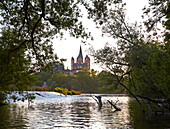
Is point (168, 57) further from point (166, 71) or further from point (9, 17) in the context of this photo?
point (9, 17)

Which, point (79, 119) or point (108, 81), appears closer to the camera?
point (79, 119)

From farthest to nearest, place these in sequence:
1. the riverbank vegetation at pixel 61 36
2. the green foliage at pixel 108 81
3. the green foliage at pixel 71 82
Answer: the green foliage at pixel 71 82, the green foliage at pixel 108 81, the riverbank vegetation at pixel 61 36

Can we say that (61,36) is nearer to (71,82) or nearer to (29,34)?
(29,34)

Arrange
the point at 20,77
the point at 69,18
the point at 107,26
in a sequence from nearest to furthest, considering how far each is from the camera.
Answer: the point at 69,18 → the point at 20,77 → the point at 107,26

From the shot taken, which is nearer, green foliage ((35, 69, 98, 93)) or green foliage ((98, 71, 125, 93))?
green foliage ((98, 71, 125, 93))

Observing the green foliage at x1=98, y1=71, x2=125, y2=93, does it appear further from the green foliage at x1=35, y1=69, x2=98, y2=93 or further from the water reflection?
the green foliage at x1=35, y1=69, x2=98, y2=93

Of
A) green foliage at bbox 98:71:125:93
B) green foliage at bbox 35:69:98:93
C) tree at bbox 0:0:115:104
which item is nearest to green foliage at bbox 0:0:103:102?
tree at bbox 0:0:115:104

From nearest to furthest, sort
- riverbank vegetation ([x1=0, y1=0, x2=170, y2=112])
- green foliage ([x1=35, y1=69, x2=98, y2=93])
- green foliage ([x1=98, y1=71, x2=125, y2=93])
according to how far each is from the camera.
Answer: riverbank vegetation ([x1=0, y1=0, x2=170, y2=112]) < green foliage ([x1=98, y1=71, x2=125, y2=93]) < green foliage ([x1=35, y1=69, x2=98, y2=93])

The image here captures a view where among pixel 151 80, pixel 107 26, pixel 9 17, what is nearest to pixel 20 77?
pixel 9 17

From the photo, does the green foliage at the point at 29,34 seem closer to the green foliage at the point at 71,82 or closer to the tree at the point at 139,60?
the tree at the point at 139,60

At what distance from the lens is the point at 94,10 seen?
11062 mm

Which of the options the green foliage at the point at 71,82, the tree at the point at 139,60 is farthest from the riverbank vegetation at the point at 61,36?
the green foliage at the point at 71,82

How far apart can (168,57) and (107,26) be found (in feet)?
34.4

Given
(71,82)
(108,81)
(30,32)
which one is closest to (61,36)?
(30,32)
